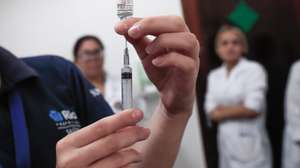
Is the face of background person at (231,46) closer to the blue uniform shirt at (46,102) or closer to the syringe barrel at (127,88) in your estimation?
the blue uniform shirt at (46,102)

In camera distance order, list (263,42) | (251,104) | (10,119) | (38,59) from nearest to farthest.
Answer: (10,119)
(38,59)
(251,104)
(263,42)

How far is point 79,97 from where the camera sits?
1.79ft

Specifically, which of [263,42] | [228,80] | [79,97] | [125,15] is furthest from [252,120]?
[125,15]

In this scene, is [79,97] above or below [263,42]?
above

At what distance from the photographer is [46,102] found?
52 cm

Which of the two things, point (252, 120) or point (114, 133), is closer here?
point (114, 133)

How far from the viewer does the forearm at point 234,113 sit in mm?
1793

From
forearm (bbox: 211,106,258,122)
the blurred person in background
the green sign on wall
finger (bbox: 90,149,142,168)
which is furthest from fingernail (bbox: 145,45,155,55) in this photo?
the green sign on wall

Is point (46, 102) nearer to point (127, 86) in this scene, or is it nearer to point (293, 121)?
point (127, 86)

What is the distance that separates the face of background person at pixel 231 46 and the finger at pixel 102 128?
1648 mm

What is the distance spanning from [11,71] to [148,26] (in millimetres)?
253

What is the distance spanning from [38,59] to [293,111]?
152cm

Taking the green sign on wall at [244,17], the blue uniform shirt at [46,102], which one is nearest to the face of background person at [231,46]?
the green sign on wall at [244,17]

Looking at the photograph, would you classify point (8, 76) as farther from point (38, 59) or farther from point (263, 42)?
point (263, 42)
